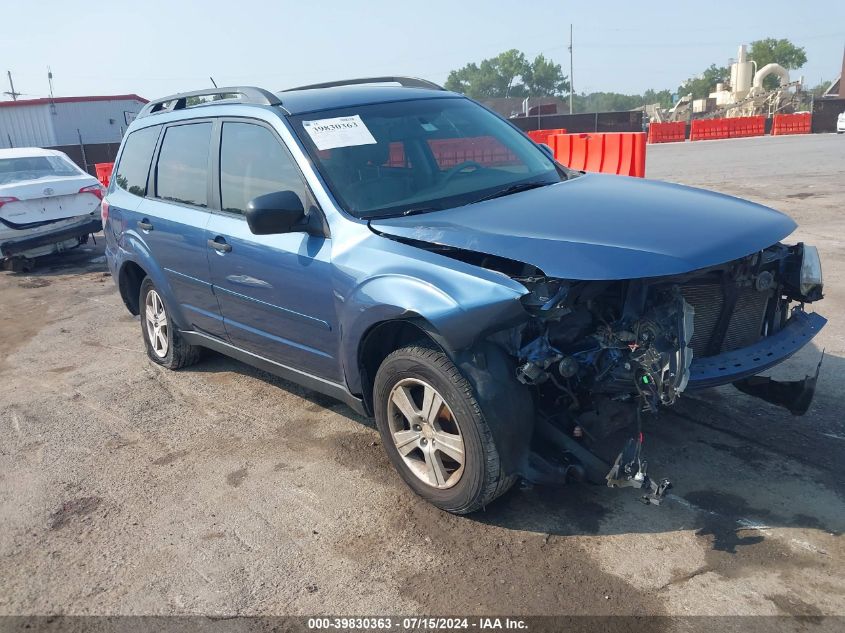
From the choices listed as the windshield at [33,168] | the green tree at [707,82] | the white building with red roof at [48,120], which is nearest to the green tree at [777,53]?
the green tree at [707,82]

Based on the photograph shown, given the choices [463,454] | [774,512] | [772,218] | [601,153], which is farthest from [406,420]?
[601,153]

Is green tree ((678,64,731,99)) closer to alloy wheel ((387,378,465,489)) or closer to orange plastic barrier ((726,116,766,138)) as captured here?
orange plastic barrier ((726,116,766,138))

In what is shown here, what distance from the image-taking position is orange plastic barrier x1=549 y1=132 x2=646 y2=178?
12.1 meters

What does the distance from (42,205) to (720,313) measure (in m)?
10.1

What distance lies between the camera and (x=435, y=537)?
11.2ft

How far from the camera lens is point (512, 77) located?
14462 centimetres

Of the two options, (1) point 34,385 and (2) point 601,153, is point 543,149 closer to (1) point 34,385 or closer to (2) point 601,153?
(1) point 34,385

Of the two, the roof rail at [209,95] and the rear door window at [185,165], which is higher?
the roof rail at [209,95]

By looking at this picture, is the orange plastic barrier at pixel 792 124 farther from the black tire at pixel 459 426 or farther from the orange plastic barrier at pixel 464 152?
the black tire at pixel 459 426

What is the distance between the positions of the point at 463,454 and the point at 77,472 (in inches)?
97.3

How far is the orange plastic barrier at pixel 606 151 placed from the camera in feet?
39.8

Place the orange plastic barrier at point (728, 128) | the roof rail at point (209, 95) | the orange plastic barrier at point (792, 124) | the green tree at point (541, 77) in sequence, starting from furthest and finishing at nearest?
the green tree at point (541, 77) < the orange plastic barrier at point (792, 124) < the orange plastic barrier at point (728, 128) < the roof rail at point (209, 95)

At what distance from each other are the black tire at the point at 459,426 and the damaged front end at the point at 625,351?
0.72ft

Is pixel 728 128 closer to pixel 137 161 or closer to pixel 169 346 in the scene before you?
pixel 137 161
